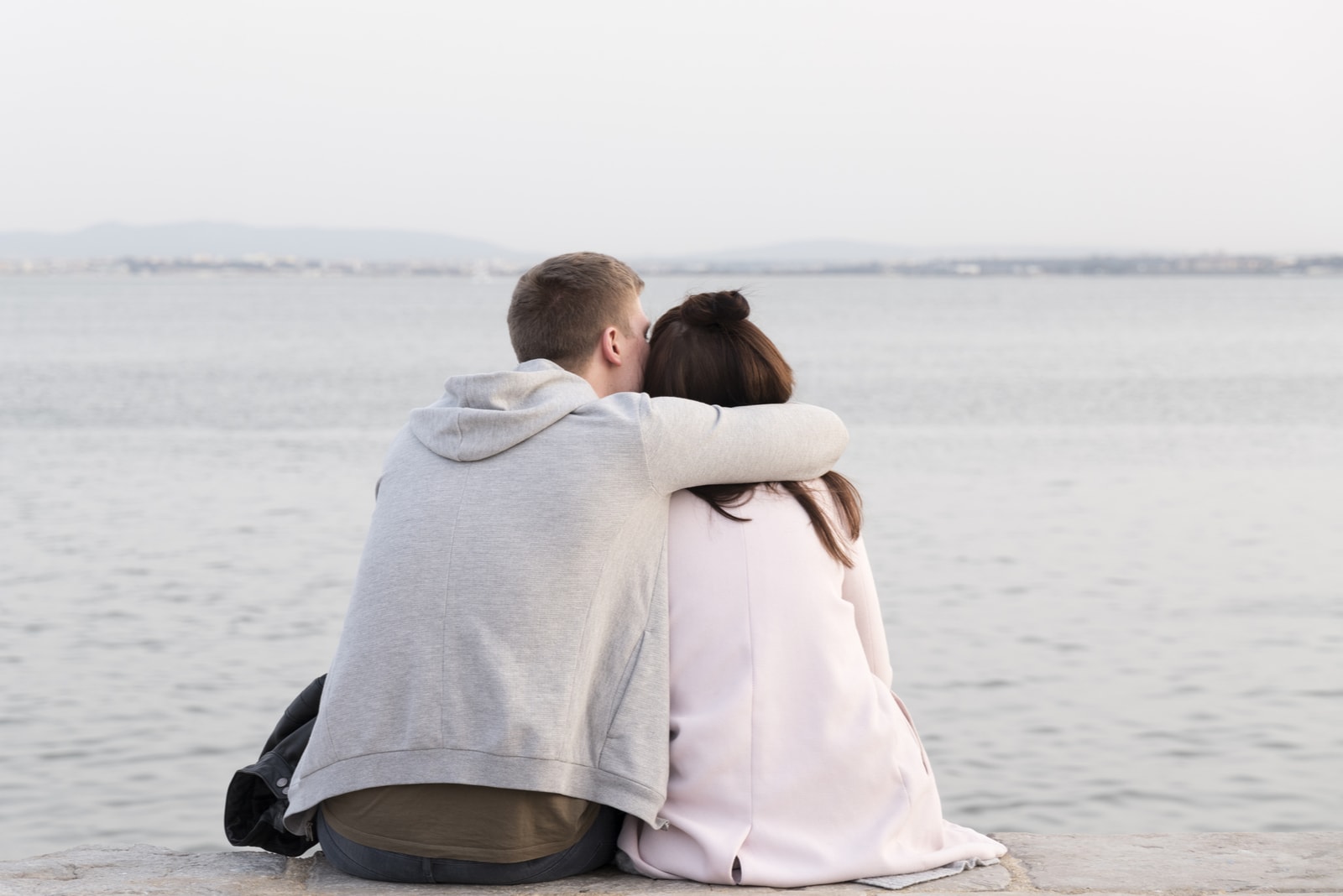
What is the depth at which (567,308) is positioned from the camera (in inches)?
99.7

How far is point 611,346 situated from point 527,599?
1.70 feet

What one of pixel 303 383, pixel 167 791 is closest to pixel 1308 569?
pixel 167 791

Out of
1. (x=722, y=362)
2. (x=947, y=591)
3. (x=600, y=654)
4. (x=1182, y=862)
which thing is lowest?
(x=947, y=591)

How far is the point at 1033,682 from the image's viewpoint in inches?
301

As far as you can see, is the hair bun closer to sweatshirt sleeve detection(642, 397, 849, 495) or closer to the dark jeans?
sweatshirt sleeve detection(642, 397, 849, 495)

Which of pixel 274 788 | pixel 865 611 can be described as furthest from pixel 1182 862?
pixel 274 788

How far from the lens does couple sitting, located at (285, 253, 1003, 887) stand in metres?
2.32

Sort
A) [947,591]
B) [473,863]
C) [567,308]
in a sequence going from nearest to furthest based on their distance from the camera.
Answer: [473,863] → [567,308] → [947,591]

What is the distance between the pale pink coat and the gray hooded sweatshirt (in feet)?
0.23

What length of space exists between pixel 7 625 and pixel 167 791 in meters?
3.37

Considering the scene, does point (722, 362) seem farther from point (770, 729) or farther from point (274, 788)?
point (274, 788)

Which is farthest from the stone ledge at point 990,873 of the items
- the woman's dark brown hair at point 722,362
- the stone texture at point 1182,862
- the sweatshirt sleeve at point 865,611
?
the woman's dark brown hair at point 722,362

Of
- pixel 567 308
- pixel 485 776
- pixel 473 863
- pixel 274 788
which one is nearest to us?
pixel 485 776

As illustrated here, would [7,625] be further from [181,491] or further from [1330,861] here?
[1330,861]
